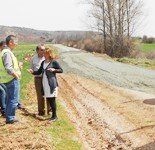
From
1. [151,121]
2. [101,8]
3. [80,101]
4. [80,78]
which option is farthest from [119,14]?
[151,121]

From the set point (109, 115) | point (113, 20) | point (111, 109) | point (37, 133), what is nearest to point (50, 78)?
point (37, 133)

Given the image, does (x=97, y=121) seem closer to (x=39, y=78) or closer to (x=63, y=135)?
(x=39, y=78)

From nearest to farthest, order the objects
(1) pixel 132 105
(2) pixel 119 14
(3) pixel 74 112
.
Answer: (3) pixel 74 112 → (1) pixel 132 105 → (2) pixel 119 14

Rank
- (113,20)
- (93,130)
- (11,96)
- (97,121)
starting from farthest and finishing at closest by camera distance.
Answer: (113,20) → (97,121) → (93,130) → (11,96)

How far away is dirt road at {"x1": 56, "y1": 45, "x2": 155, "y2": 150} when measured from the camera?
11281mm

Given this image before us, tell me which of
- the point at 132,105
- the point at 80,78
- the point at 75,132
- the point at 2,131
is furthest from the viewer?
the point at 80,78

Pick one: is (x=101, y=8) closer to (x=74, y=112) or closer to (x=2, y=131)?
(x=74, y=112)

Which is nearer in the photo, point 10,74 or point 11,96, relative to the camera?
point 10,74

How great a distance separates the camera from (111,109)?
15477 millimetres

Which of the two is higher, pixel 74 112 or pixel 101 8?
pixel 101 8

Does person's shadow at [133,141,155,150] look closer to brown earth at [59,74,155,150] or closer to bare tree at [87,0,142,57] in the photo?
brown earth at [59,74,155,150]

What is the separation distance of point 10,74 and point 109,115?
423 cm

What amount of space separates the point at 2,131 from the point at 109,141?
2.46 meters

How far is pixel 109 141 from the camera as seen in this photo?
11227 millimetres
